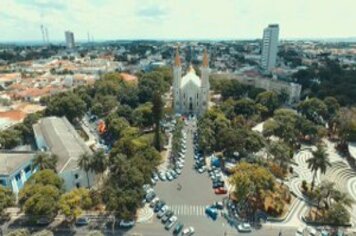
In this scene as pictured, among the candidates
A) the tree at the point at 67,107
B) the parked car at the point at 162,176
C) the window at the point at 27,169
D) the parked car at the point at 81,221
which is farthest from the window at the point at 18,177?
the tree at the point at 67,107

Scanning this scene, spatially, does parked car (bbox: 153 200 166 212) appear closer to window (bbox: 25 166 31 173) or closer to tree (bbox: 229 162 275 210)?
tree (bbox: 229 162 275 210)

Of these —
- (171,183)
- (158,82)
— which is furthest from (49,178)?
(158,82)

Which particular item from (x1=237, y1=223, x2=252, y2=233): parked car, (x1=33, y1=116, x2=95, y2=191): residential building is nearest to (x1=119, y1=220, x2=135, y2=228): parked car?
(x1=33, y1=116, x2=95, y2=191): residential building

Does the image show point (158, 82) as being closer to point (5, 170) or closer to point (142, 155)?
point (142, 155)

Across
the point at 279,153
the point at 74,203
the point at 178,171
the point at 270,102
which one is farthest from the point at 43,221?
the point at 270,102

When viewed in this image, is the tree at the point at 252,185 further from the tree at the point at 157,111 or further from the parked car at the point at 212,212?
the tree at the point at 157,111

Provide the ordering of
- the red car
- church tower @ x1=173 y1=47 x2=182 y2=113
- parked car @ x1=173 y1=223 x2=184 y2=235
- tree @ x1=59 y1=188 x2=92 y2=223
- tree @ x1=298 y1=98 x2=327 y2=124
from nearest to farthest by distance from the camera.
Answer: tree @ x1=59 y1=188 x2=92 y2=223, parked car @ x1=173 y1=223 x2=184 y2=235, the red car, tree @ x1=298 y1=98 x2=327 y2=124, church tower @ x1=173 y1=47 x2=182 y2=113

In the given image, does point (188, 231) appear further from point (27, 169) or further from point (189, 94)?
point (189, 94)
